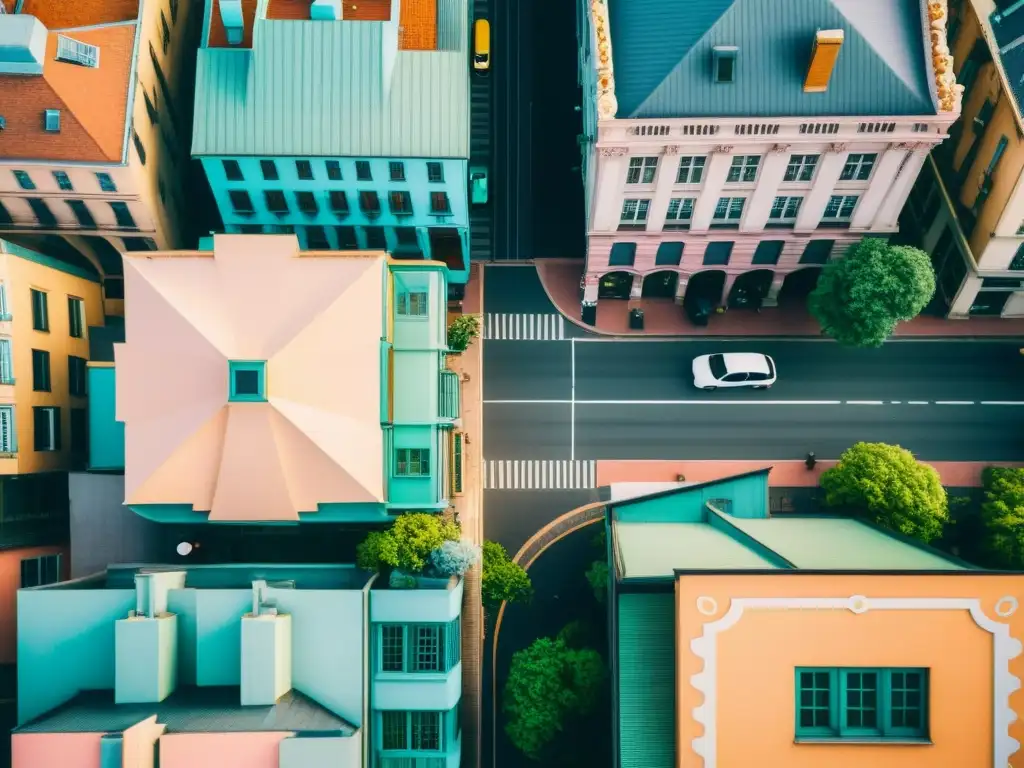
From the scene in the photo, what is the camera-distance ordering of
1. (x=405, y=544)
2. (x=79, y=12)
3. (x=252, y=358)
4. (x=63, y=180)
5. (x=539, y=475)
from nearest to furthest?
(x=252, y=358) < (x=405, y=544) < (x=79, y=12) < (x=63, y=180) < (x=539, y=475)

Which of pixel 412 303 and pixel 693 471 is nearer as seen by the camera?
pixel 412 303

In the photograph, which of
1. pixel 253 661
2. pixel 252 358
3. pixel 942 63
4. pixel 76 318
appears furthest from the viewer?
pixel 76 318

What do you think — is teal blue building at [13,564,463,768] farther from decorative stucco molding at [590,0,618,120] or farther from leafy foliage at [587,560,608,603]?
decorative stucco molding at [590,0,618,120]

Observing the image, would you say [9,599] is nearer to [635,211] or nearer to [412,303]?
[412,303]

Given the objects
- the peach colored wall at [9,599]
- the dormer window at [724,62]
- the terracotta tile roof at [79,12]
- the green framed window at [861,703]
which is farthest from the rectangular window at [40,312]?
the green framed window at [861,703]

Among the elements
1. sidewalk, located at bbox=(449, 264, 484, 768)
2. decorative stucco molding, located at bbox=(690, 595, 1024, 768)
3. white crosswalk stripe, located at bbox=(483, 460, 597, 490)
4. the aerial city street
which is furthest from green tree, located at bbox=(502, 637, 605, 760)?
white crosswalk stripe, located at bbox=(483, 460, 597, 490)

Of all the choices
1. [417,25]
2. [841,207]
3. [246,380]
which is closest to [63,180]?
[246,380]

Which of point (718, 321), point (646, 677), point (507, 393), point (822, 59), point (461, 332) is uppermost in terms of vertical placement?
point (822, 59)
